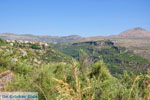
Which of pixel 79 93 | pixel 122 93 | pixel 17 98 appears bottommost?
pixel 17 98

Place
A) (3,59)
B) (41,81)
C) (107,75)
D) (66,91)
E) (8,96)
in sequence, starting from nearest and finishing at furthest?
(66,91)
(8,96)
(41,81)
(107,75)
(3,59)

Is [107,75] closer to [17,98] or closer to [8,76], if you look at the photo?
[17,98]

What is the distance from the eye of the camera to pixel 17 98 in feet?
13.7

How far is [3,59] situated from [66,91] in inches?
357

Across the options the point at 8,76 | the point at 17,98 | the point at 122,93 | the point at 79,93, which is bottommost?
the point at 8,76

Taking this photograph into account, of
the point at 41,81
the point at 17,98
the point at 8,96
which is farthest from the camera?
the point at 41,81

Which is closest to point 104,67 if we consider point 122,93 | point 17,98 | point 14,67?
point 122,93

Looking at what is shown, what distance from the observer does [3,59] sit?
10.6 meters

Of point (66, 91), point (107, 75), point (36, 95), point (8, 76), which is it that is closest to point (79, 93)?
point (66, 91)

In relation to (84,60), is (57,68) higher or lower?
lower

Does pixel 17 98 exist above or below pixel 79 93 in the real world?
below

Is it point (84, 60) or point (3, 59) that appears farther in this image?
point (3, 59)

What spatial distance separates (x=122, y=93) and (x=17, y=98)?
7.88 ft

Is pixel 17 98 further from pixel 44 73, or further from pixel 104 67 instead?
pixel 104 67
